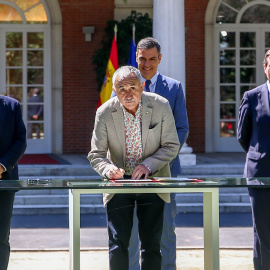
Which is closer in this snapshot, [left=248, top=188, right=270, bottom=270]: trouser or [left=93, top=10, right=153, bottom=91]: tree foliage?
[left=248, top=188, right=270, bottom=270]: trouser

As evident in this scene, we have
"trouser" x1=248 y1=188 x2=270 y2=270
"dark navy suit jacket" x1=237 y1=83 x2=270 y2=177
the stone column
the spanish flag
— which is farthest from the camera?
the spanish flag

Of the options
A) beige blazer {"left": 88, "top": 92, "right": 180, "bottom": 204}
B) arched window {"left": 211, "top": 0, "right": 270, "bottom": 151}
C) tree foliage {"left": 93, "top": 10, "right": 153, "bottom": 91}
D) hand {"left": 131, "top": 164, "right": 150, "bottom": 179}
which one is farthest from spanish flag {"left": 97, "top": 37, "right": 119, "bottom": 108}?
hand {"left": 131, "top": 164, "right": 150, "bottom": 179}

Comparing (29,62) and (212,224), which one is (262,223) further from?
(29,62)

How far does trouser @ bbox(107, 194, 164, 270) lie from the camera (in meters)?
4.53

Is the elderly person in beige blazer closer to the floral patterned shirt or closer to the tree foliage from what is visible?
the floral patterned shirt

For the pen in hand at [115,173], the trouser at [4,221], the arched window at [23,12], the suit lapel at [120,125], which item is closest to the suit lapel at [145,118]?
the suit lapel at [120,125]

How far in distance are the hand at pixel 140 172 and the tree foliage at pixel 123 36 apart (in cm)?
944

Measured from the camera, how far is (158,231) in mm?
4613

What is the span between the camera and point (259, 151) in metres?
5.30

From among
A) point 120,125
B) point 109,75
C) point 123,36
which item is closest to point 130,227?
point 120,125

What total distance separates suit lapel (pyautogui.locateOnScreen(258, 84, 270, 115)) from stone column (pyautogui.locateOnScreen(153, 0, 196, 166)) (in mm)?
6611

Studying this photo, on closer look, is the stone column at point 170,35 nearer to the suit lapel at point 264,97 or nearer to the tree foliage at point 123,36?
the tree foliage at point 123,36

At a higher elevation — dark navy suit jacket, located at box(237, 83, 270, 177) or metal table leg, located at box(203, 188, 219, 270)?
dark navy suit jacket, located at box(237, 83, 270, 177)

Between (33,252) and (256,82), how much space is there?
894 centimetres
